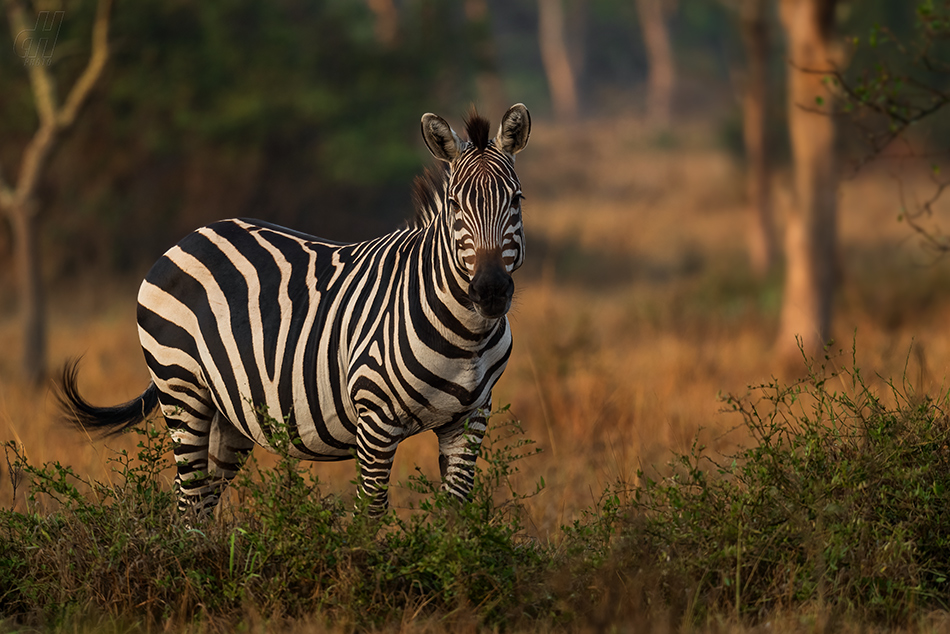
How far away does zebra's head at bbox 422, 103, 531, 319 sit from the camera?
138 inches

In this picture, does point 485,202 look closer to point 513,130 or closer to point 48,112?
point 513,130

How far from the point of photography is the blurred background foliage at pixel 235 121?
13.8 meters

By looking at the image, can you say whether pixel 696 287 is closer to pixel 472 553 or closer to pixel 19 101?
pixel 19 101

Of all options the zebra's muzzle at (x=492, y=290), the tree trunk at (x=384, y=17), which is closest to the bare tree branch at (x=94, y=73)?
the zebra's muzzle at (x=492, y=290)

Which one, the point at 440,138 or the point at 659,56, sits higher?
the point at 659,56

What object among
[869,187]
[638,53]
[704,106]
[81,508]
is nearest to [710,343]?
[81,508]

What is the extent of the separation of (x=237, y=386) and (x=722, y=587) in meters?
2.24

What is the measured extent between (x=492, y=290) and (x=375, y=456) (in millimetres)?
935

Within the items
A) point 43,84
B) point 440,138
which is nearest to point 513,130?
point 440,138

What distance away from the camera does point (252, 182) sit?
14609 millimetres

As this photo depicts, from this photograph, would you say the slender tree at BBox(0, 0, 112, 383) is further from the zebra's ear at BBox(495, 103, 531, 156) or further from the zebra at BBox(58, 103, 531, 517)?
the zebra's ear at BBox(495, 103, 531, 156)

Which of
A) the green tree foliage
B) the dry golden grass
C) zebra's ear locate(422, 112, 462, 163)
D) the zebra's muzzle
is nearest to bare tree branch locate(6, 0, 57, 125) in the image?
the dry golden grass

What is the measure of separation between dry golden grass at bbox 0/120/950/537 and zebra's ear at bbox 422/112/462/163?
755 millimetres

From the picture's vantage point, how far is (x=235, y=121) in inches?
553
